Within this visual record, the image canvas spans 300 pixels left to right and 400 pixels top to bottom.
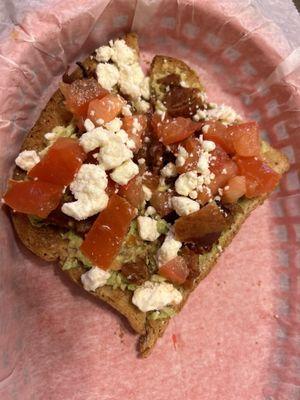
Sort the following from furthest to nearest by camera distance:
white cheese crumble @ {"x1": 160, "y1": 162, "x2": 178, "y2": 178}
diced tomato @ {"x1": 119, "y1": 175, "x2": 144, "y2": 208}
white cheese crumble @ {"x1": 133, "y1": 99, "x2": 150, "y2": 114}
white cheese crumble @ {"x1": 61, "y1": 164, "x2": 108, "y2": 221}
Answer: white cheese crumble @ {"x1": 133, "y1": 99, "x2": 150, "y2": 114} → white cheese crumble @ {"x1": 160, "y1": 162, "x2": 178, "y2": 178} → diced tomato @ {"x1": 119, "y1": 175, "x2": 144, "y2": 208} → white cheese crumble @ {"x1": 61, "y1": 164, "x2": 108, "y2": 221}

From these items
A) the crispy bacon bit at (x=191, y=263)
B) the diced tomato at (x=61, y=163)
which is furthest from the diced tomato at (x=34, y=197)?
the crispy bacon bit at (x=191, y=263)

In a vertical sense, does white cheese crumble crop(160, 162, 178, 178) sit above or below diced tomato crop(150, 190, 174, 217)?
above

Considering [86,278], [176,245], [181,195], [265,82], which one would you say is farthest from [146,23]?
[86,278]

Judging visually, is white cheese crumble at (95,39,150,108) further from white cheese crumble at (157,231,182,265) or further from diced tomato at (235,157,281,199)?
white cheese crumble at (157,231,182,265)

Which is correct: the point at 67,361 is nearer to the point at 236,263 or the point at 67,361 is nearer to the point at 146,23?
the point at 236,263

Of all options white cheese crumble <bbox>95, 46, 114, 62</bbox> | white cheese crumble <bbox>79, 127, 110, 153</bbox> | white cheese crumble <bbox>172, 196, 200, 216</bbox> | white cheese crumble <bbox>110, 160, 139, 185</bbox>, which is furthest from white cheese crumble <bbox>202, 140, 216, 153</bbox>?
white cheese crumble <bbox>95, 46, 114, 62</bbox>

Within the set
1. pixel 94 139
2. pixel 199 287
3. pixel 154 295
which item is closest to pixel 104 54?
pixel 94 139
